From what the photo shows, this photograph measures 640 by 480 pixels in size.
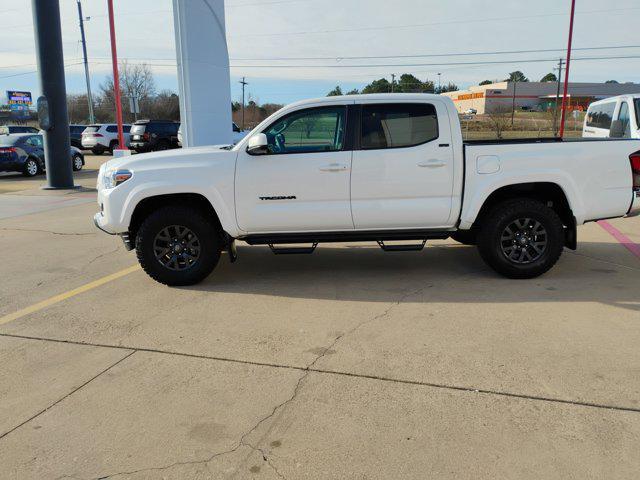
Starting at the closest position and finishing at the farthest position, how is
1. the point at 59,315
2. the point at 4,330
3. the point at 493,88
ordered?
the point at 4,330 < the point at 59,315 < the point at 493,88

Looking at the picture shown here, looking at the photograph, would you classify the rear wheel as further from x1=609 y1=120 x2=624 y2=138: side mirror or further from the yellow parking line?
x1=609 y1=120 x2=624 y2=138: side mirror

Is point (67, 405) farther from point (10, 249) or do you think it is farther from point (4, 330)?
point (10, 249)

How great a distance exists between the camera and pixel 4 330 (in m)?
4.70

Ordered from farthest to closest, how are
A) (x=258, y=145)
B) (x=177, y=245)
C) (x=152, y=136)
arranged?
1. (x=152, y=136)
2. (x=177, y=245)
3. (x=258, y=145)

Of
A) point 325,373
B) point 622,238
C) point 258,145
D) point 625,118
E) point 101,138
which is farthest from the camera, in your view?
point 101,138

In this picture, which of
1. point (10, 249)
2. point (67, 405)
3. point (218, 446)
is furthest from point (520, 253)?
point (10, 249)

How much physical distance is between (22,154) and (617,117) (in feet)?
57.6

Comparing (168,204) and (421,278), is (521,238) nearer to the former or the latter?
(421,278)

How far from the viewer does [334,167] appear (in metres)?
5.50

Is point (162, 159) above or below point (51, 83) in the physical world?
below

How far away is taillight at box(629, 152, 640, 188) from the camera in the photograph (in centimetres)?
571

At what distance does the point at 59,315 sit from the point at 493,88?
100 m

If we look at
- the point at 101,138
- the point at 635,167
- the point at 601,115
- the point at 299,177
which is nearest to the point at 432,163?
the point at 299,177

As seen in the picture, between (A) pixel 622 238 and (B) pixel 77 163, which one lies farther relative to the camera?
(B) pixel 77 163
